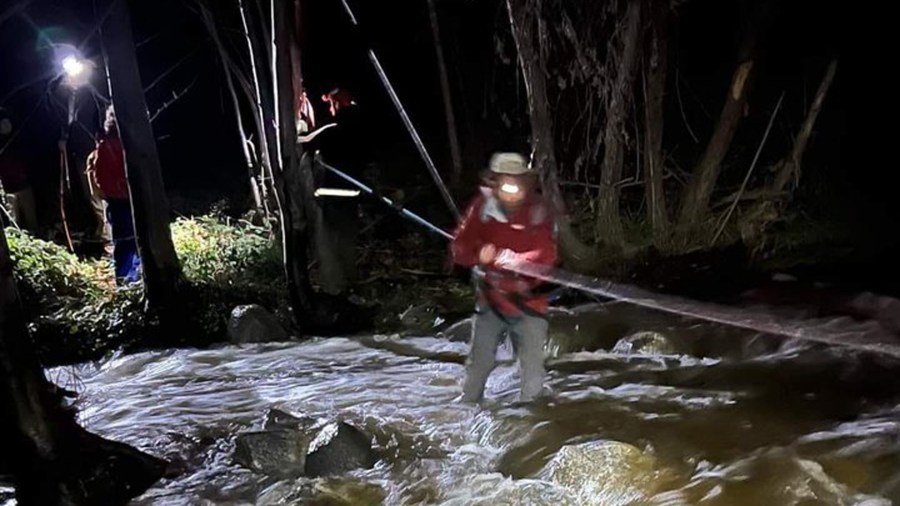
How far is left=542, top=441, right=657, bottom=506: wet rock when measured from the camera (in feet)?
17.7

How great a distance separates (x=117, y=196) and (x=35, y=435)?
638cm

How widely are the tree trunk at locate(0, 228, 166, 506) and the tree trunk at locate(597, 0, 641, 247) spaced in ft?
22.7

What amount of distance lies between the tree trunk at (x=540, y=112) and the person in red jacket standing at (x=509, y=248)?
3.53 meters

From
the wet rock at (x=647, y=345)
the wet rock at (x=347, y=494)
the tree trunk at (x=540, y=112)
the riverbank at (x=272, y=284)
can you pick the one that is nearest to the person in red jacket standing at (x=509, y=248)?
the wet rock at (x=347, y=494)

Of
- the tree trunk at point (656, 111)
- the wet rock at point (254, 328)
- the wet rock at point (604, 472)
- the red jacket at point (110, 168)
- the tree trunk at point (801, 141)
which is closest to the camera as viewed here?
the wet rock at point (604, 472)

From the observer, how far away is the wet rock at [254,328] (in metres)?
9.76

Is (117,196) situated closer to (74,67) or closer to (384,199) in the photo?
(74,67)

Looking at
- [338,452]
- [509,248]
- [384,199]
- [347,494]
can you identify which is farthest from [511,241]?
[384,199]

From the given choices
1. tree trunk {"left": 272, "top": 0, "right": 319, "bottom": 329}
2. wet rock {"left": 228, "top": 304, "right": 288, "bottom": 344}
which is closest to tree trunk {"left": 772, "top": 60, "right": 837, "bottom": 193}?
tree trunk {"left": 272, "top": 0, "right": 319, "bottom": 329}

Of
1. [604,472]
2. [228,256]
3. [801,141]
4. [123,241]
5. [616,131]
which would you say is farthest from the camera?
[228,256]

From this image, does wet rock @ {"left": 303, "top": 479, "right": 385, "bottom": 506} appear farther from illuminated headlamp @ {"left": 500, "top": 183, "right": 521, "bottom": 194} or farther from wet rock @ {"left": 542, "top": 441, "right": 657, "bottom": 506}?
illuminated headlamp @ {"left": 500, "top": 183, "right": 521, "bottom": 194}

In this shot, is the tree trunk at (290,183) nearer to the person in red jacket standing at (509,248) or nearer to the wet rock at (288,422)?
the wet rock at (288,422)

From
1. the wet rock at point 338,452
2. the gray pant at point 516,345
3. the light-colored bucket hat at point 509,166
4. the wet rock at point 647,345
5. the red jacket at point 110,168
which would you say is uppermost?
the red jacket at point 110,168

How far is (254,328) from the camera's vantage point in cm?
977
